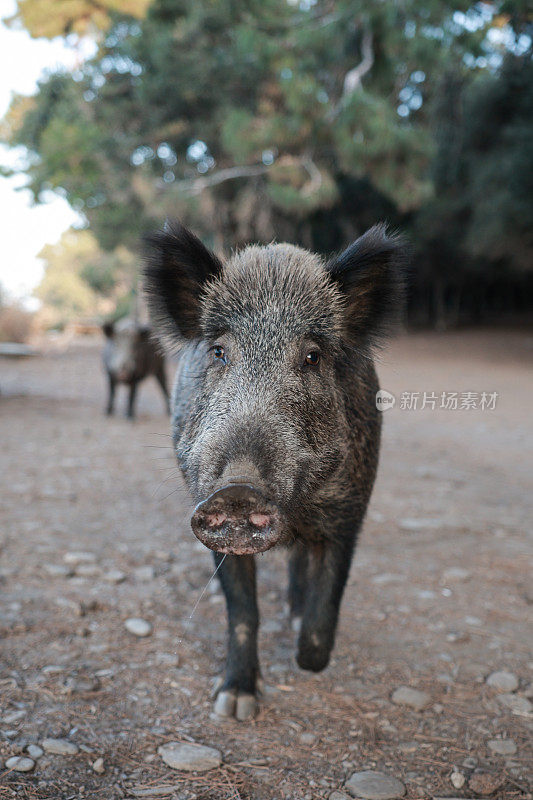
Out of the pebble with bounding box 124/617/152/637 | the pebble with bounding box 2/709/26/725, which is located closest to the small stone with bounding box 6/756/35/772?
the pebble with bounding box 2/709/26/725

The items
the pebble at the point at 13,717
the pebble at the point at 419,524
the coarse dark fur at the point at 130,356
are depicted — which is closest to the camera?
the pebble at the point at 13,717

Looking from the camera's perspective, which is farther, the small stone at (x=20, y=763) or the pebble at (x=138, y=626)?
the pebble at (x=138, y=626)

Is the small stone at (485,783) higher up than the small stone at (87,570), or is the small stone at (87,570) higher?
the small stone at (87,570)

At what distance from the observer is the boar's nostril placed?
1586 mm

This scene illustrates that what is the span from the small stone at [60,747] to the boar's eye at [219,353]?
1309 millimetres

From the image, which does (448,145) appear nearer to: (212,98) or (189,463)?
(212,98)

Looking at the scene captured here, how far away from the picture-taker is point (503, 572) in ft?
11.9

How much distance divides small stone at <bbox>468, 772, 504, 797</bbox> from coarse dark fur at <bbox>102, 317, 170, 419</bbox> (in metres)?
6.09

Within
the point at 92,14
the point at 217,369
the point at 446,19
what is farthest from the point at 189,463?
the point at 92,14

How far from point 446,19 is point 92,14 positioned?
923 centimetres

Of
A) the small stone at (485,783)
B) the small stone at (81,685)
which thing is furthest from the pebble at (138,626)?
the small stone at (485,783)

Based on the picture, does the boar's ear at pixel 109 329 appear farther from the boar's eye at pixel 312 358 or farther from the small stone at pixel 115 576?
Result: the boar's eye at pixel 312 358

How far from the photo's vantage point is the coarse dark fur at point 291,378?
2.03m

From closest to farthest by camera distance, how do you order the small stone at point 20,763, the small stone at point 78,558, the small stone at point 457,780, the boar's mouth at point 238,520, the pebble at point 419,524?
the boar's mouth at point 238,520 < the small stone at point 20,763 < the small stone at point 457,780 < the small stone at point 78,558 < the pebble at point 419,524
